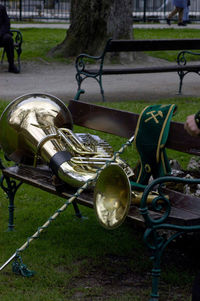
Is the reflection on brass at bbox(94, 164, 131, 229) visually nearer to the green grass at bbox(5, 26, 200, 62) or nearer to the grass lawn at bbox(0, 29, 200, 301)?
the grass lawn at bbox(0, 29, 200, 301)

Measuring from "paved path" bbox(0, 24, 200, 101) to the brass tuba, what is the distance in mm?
4375

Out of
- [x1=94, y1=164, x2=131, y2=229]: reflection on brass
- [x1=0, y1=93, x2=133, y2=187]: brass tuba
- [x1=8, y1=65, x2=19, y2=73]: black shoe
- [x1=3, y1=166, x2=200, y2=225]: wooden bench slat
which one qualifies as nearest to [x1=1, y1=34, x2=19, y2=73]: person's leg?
[x1=8, y1=65, x2=19, y2=73]: black shoe

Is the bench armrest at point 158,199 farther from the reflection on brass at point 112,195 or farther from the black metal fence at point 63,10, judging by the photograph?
the black metal fence at point 63,10

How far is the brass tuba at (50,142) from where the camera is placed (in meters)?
4.27

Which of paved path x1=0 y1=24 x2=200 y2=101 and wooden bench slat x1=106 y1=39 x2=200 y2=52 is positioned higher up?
wooden bench slat x1=106 y1=39 x2=200 y2=52

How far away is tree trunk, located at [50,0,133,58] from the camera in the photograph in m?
12.2

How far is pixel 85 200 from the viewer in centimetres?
418

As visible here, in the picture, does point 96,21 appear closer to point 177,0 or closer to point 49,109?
point 49,109

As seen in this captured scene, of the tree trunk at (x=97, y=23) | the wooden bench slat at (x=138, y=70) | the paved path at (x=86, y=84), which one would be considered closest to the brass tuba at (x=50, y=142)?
the paved path at (x=86, y=84)

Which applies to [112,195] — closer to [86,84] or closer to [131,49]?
[131,49]

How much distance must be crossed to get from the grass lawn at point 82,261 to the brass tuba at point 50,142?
0.55 m

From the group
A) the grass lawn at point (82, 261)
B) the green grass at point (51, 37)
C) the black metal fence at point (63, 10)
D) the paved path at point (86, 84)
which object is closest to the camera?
the grass lawn at point (82, 261)

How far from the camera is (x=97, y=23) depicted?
485 inches

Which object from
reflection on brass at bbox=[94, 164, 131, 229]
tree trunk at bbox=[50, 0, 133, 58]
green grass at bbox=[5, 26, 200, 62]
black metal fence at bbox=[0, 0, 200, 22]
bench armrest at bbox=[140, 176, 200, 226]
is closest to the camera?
bench armrest at bbox=[140, 176, 200, 226]
